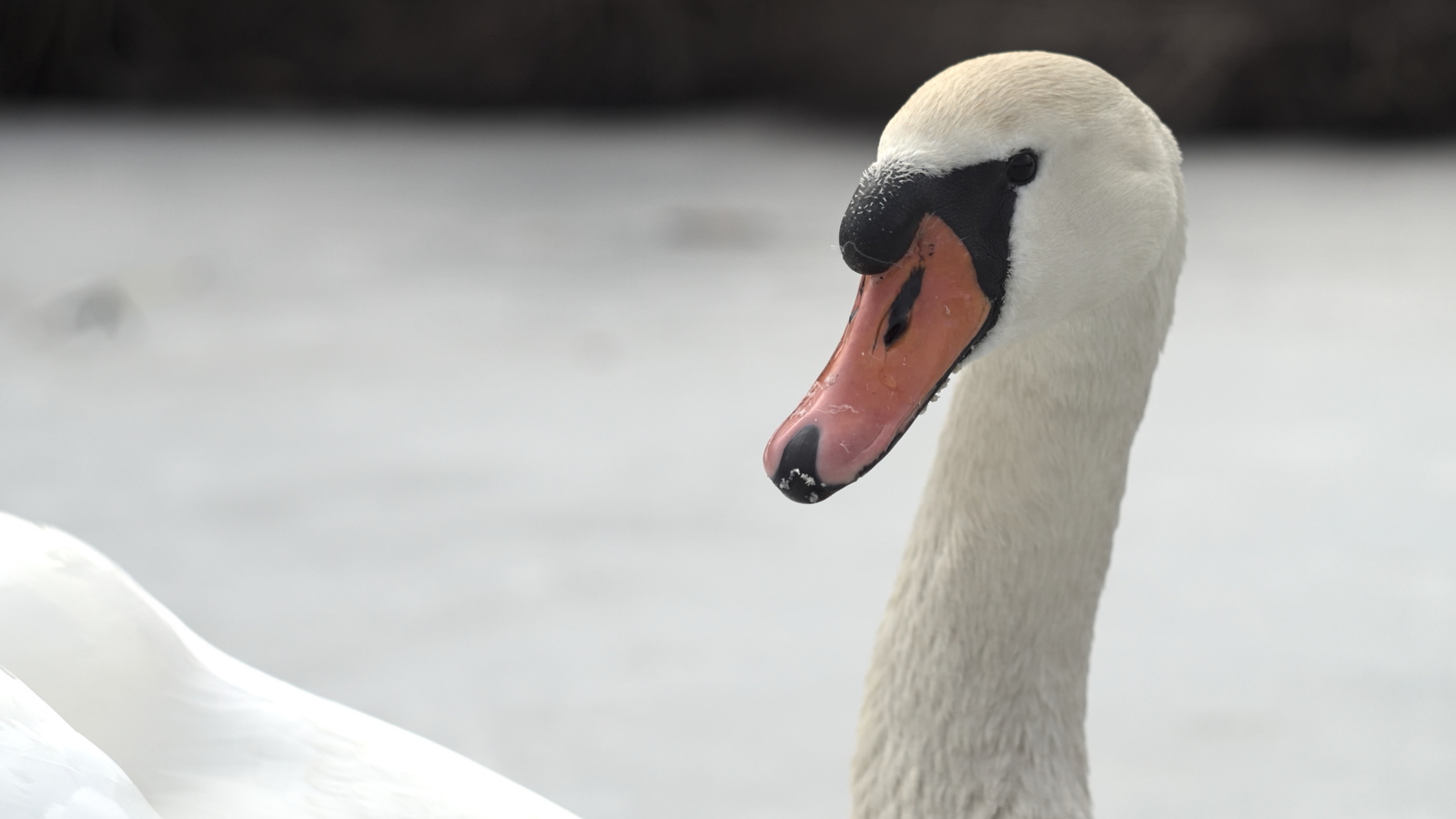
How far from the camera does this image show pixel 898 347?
0.84 m

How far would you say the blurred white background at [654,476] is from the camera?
162 centimetres

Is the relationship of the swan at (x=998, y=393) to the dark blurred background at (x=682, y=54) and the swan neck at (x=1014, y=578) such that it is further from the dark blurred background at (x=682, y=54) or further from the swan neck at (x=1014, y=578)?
the dark blurred background at (x=682, y=54)

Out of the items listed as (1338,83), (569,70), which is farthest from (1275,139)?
(569,70)

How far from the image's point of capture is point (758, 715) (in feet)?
5.40

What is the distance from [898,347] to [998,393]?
13 centimetres

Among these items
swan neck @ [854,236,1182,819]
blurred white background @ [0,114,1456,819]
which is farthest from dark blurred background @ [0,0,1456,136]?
swan neck @ [854,236,1182,819]

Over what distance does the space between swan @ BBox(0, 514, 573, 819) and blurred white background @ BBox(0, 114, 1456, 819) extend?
0.65 meters

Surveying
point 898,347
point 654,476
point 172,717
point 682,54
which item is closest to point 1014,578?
point 898,347

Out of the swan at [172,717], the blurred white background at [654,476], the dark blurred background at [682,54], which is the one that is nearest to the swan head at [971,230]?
the swan at [172,717]

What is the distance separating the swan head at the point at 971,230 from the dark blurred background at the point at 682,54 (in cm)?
417

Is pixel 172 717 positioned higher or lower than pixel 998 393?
lower

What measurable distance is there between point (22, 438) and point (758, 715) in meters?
1.42

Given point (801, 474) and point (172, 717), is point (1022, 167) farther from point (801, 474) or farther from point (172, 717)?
point (172, 717)

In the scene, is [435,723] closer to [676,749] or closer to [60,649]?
[676,749]
